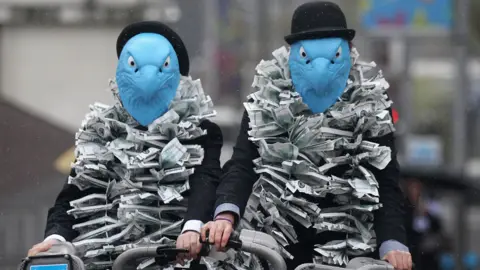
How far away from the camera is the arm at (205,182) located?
3840 mm

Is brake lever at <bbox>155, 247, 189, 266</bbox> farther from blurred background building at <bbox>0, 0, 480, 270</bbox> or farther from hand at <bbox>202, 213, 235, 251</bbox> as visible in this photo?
blurred background building at <bbox>0, 0, 480, 270</bbox>

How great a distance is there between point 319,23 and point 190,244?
101 centimetres

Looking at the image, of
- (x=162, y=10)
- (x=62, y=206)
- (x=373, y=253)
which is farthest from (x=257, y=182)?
(x=162, y=10)

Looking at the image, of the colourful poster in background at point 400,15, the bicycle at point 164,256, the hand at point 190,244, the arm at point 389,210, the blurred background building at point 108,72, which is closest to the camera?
the bicycle at point 164,256

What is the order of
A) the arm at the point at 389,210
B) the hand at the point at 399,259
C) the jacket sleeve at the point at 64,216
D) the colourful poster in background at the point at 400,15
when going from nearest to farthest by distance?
the hand at the point at 399,259 < the arm at the point at 389,210 < the jacket sleeve at the point at 64,216 < the colourful poster in background at the point at 400,15

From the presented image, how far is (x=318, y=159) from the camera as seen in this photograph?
3980 mm

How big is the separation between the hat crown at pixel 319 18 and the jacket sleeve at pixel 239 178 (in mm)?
401

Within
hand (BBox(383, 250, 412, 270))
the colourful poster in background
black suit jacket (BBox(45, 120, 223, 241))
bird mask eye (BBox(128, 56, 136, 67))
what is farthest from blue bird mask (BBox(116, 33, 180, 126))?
the colourful poster in background

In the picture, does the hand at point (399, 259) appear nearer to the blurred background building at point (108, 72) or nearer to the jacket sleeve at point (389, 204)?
the jacket sleeve at point (389, 204)

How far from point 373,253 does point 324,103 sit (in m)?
0.58

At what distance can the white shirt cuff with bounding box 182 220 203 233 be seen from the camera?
12.3ft

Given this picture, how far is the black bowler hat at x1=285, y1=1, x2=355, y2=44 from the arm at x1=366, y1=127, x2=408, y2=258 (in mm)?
426

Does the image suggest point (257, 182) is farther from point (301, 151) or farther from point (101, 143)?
point (101, 143)

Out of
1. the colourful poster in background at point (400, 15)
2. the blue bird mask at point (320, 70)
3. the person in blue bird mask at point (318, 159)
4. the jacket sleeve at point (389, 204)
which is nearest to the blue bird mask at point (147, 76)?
the person in blue bird mask at point (318, 159)
